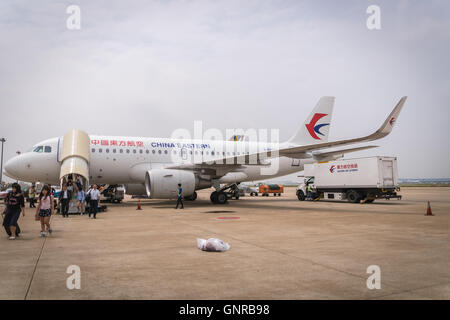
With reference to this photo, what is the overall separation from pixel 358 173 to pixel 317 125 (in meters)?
5.32

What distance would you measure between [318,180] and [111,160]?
15160mm

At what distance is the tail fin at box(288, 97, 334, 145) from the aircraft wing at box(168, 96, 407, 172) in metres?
3.78

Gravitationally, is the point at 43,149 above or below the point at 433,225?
above

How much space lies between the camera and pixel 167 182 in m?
18.9

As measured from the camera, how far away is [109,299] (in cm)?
407

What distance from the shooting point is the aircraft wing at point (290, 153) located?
45.3 feet

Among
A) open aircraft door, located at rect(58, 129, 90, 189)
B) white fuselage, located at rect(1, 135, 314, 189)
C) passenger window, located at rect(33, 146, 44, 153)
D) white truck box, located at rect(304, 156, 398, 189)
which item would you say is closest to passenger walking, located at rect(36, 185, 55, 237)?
open aircraft door, located at rect(58, 129, 90, 189)

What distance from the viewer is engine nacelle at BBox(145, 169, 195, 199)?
18.6 meters

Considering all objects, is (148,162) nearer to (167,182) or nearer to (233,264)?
(167,182)

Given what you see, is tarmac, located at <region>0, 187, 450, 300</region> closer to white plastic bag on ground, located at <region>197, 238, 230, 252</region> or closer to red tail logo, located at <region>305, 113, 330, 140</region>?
white plastic bag on ground, located at <region>197, 238, 230, 252</region>

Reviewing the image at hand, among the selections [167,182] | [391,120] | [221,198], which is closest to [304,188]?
[221,198]
